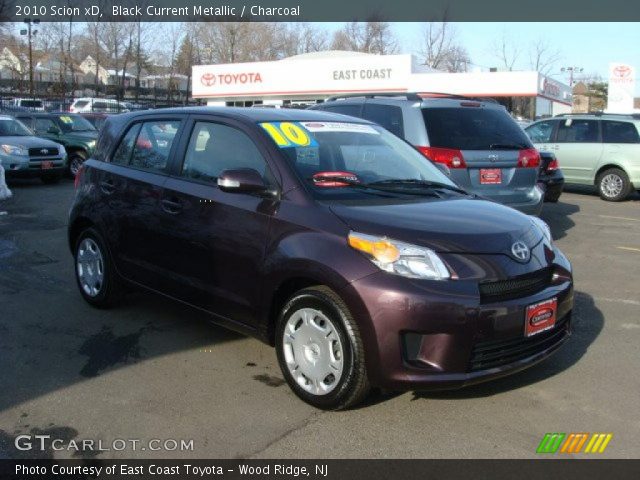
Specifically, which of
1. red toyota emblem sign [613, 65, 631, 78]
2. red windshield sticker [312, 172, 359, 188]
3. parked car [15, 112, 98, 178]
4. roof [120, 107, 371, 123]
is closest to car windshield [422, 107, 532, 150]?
roof [120, 107, 371, 123]

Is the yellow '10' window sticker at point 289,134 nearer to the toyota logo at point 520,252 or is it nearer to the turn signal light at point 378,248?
the turn signal light at point 378,248

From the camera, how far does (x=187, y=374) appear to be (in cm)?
430

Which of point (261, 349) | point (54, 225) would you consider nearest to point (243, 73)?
point (54, 225)

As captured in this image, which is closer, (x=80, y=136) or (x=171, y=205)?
(x=171, y=205)

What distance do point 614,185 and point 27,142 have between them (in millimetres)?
12807

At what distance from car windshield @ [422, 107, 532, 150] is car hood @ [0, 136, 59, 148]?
10.3 m

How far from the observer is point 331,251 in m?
3.63


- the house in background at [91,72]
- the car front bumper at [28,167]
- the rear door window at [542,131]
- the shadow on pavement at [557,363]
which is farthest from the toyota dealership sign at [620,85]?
the house in background at [91,72]

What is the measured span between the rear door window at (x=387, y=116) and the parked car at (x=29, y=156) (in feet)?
29.9

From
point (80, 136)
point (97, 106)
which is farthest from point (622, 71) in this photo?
point (80, 136)

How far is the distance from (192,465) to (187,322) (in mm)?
2189

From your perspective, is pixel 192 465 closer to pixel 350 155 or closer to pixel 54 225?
pixel 350 155

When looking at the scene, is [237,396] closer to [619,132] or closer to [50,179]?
[619,132]

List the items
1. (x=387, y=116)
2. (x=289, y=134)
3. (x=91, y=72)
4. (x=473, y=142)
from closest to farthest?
(x=289, y=134) → (x=473, y=142) → (x=387, y=116) → (x=91, y=72)
